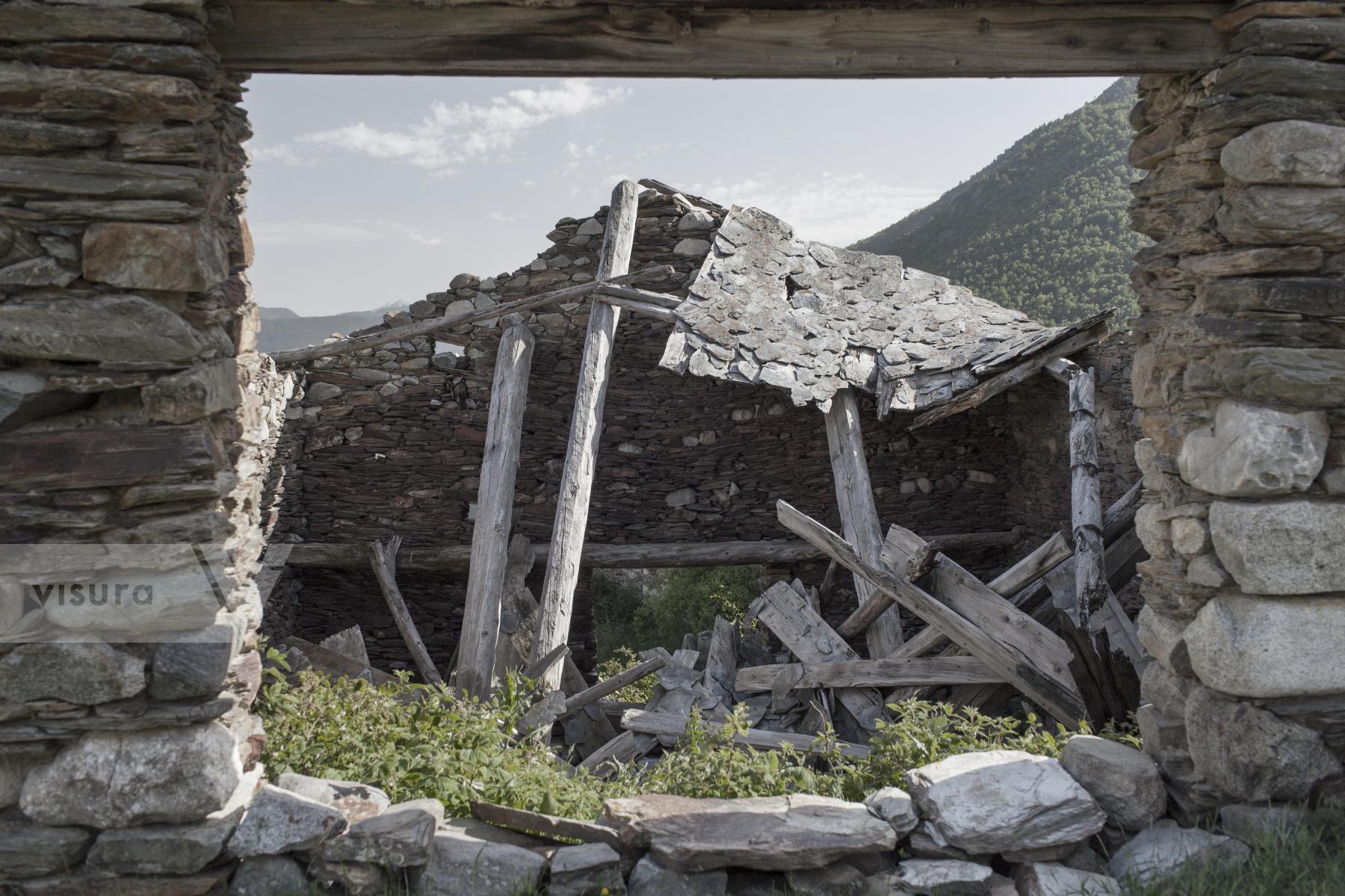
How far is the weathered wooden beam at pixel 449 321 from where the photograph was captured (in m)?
7.17

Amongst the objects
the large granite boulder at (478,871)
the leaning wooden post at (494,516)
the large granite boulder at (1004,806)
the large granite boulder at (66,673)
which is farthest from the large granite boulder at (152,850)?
the leaning wooden post at (494,516)

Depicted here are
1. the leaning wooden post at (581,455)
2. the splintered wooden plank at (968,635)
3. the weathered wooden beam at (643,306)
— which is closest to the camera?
the splintered wooden plank at (968,635)

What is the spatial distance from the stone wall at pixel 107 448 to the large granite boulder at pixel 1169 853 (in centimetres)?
283

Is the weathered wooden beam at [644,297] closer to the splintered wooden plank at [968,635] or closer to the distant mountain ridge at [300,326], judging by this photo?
the splintered wooden plank at [968,635]

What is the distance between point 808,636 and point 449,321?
3.85 metres

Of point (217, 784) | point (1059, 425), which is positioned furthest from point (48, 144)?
point (1059, 425)

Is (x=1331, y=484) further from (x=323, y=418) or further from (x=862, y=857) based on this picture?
(x=323, y=418)

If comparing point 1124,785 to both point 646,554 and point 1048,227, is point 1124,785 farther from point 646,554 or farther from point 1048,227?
point 1048,227

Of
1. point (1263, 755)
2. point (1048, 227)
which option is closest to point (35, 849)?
point (1263, 755)

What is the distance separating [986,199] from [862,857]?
19755 mm

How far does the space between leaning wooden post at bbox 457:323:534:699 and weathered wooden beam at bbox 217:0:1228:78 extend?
3748 millimetres

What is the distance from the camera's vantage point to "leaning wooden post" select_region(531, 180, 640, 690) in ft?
18.6

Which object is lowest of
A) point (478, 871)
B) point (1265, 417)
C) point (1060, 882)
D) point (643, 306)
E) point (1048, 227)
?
point (478, 871)

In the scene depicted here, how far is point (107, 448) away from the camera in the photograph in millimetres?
2605
